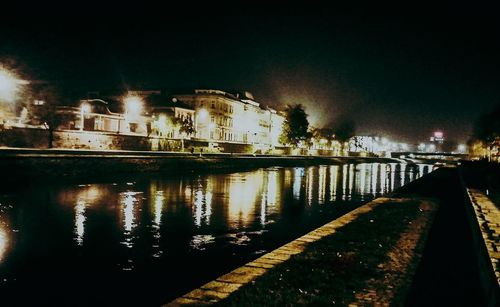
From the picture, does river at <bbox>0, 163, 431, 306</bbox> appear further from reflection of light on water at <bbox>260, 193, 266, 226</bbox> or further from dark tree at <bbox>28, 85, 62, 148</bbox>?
dark tree at <bbox>28, 85, 62, 148</bbox>

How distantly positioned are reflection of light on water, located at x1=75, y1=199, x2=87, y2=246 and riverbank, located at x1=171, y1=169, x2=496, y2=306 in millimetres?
6833

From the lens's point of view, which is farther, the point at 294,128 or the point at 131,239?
the point at 294,128

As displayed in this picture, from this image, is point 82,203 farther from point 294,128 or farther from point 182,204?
point 294,128

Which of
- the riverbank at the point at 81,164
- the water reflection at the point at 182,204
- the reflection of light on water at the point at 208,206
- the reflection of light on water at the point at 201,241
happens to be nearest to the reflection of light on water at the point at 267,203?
the water reflection at the point at 182,204

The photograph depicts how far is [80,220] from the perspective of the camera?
16.8 m

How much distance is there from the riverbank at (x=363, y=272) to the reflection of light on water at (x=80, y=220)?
22.4ft

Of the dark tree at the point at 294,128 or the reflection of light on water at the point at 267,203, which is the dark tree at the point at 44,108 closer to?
the reflection of light on water at the point at 267,203

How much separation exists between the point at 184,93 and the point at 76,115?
42.5 m

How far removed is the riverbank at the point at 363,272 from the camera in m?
6.96

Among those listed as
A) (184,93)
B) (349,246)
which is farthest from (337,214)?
(184,93)

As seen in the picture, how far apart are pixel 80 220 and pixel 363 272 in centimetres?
1190

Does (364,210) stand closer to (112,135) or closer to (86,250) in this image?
(86,250)

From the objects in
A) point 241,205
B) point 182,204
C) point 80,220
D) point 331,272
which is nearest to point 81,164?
point 182,204

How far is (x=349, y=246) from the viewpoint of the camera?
34.3ft
